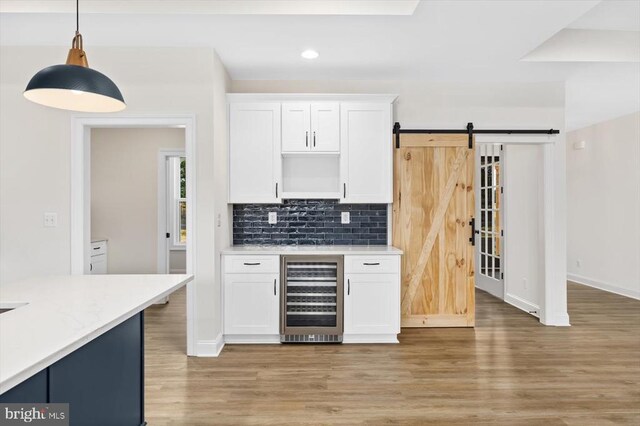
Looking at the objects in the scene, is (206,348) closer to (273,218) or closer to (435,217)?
(273,218)

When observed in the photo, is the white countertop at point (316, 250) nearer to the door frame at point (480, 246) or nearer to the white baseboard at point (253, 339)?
the white baseboard at point (253, 339)

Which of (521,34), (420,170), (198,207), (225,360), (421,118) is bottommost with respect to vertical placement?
(225,360)

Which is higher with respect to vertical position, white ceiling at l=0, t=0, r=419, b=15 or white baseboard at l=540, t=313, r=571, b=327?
white ceiling at l=0, t=0, r=419, b=15

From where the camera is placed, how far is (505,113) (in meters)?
4.33

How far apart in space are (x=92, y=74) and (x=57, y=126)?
1.85 m

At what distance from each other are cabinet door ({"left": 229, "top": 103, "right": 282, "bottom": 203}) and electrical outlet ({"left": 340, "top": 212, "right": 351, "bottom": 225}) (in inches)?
31.0

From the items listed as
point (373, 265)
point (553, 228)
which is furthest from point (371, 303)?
point (553, 228)

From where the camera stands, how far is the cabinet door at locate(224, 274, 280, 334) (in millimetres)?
3654

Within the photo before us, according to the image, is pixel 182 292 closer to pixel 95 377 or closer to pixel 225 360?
pixel 225 360

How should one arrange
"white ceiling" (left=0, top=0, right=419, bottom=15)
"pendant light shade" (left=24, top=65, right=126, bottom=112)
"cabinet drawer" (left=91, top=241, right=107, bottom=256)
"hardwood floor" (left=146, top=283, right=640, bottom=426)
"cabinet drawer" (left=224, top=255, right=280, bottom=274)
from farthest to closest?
"cabinet drawer" (left=91, top=241, right=107, bottom=256) → "cabinet drawer" (left=224, top=255, right=280, bottom=274) → "white ceiling" (left=0, top=0, right=419, bottom=15) → "hardwood floor" (left=146, top=283, right=640, bottom=426) → "pendant light shade" (left=24, top=65, right=126, bottom=112)

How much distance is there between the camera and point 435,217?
4.25m

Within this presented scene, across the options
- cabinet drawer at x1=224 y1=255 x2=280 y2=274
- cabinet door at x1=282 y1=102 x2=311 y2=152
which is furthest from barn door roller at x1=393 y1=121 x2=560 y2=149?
cabinet drawer at x1=224 y1=255 x2=280 y2=274

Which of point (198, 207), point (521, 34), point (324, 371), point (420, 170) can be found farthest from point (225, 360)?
point (521, 34)

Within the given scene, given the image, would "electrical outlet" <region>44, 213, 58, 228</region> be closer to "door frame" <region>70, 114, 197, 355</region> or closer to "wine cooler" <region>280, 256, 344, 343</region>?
"door frame" <region>70, 114, 197, 355</region>
